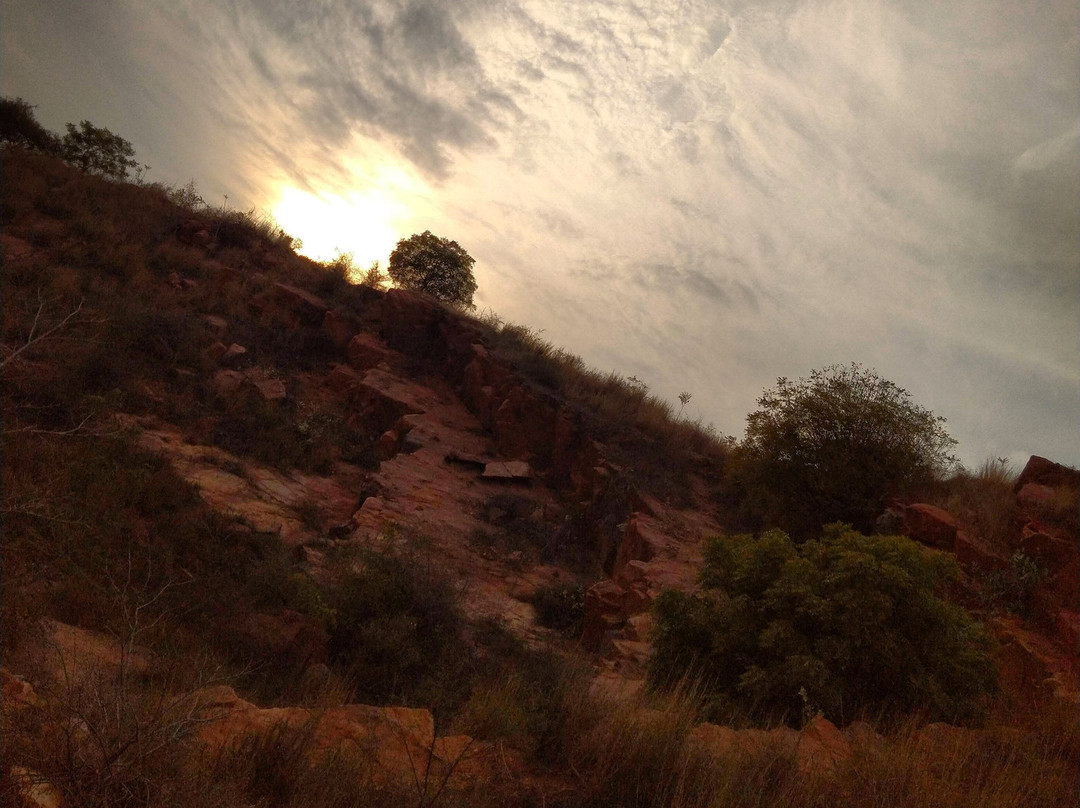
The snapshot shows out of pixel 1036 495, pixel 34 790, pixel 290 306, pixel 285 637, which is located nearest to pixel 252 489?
pixel 285 637

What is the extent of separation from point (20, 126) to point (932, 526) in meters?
33.6

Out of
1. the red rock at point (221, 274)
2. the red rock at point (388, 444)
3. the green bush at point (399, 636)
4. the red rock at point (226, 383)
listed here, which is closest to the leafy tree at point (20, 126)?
the red rock at point (221, 274)

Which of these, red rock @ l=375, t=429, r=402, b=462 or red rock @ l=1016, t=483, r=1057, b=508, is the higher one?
red rock @ l=1016, t=483, r=1057, b=508

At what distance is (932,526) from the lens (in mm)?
10602

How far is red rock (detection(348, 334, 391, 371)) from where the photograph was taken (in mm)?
19406

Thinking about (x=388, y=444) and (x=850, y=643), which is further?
(x=388, y=444)

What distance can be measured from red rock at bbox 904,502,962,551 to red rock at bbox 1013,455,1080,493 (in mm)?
1721

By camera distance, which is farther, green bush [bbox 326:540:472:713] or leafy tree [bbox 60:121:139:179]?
leafy tree [bbox 60:121:139:179]

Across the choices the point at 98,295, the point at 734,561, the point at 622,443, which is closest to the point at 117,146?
the point at 98,295

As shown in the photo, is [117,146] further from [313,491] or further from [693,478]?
[693,478]

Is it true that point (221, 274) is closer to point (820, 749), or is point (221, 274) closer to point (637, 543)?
point (637, 543)

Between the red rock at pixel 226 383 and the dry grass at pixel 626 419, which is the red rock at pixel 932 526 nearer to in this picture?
the dry grass at pixel 626 419

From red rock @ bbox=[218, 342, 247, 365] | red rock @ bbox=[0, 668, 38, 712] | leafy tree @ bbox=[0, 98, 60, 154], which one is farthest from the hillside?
leafy tree @ bbox=[0, 98, 60, 154]

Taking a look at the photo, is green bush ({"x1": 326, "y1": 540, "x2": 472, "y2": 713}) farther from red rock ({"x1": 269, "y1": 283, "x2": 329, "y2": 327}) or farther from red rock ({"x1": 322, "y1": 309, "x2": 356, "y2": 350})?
red rock ({"x1": 269, "y1": 283, "x2": 329, "y2": 327})
